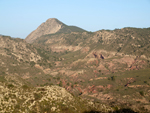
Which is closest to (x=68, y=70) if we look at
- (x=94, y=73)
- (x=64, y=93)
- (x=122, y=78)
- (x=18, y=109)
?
(x=94, y=73)

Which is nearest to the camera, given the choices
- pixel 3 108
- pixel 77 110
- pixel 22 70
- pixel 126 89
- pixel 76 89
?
pixel 3 108

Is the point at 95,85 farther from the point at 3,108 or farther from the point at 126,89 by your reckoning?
the point at 3,108

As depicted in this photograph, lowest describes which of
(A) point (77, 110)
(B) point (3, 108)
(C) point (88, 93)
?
(C) point (88, 93)

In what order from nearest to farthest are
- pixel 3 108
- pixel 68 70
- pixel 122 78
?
pixel 3 108
pixel 122 78
pixel 68 70

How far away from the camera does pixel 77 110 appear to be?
213 feet

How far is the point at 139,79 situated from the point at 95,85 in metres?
35.6

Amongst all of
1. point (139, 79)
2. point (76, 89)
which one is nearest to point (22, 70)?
point (76, 89)

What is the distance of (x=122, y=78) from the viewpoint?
159 metres

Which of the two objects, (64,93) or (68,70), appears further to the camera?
(68,70)

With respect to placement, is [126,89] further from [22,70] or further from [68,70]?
[22,70]

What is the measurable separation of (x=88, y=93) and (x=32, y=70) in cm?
7330

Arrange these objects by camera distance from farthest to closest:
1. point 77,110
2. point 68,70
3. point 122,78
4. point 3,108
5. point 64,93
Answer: point 68,70 → point 122,78 → point 64,93 → point 77,110 → point 3,108

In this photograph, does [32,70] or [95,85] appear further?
[32,70]

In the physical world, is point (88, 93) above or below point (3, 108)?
below
